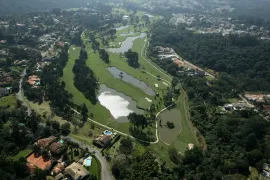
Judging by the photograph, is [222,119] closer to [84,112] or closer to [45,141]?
[84,112]

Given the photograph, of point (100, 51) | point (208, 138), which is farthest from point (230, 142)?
point (100, 51)

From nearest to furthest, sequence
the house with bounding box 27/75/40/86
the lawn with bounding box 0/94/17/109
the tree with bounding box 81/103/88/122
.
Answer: the tree with bounding box 81/103/88/122
the lawn with bounding box 0/94/17/109
the house with bounding box 27/75/40/86

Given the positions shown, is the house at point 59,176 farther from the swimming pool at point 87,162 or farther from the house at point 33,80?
the house at point 33,80

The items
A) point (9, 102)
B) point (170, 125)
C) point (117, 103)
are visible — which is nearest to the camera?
point (170, 125)

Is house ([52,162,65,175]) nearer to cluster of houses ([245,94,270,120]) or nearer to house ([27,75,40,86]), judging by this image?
house ([27,75,40,86])

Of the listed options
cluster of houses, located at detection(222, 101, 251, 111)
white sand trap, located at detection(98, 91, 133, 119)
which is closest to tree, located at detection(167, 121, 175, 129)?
white sand trap, located at detection(98, 91, 133, 119)

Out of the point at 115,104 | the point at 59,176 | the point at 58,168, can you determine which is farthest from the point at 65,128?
the point at 115,104

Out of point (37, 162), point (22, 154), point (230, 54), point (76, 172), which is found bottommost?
point (22, 154)
